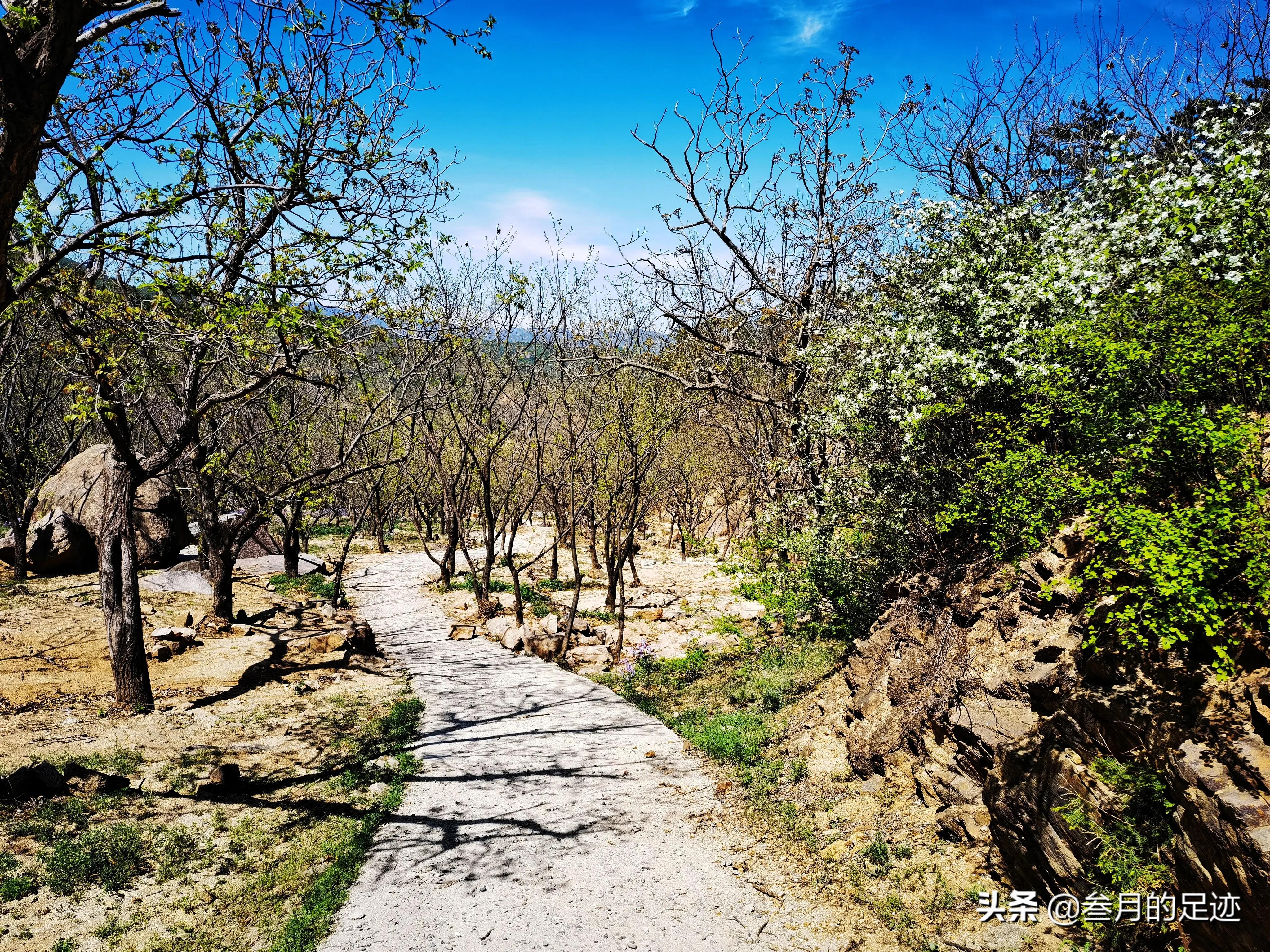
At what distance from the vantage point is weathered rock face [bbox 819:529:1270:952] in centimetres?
324

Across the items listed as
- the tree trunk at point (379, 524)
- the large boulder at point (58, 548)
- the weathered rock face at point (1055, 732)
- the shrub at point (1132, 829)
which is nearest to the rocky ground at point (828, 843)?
the weathered rock face at point (1055, 732)

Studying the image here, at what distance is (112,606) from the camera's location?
830 cm

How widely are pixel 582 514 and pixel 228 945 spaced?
14.5 m

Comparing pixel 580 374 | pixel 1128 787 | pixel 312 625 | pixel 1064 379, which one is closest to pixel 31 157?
pixel 1064 379

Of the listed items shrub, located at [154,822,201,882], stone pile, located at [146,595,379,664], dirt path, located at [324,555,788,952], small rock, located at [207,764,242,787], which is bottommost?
dirt path, located at [324,555,788,952]

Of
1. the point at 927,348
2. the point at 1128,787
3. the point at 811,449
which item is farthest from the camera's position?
the point at 811,449

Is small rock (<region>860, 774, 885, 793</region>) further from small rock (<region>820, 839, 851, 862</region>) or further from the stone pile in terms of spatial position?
the stone pile

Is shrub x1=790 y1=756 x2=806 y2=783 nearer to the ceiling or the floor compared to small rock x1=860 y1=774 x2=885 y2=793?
nearer to the floor

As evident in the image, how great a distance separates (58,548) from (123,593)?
432 inches

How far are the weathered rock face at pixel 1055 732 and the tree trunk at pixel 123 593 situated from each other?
896cm

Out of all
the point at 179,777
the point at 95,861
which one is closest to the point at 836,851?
the point at 95,861

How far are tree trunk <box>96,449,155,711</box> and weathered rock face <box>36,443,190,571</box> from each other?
9138mm

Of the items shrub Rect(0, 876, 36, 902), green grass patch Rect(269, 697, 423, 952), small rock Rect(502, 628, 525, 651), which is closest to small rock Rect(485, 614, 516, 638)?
small rock Rect(502, 628, 525, 651)

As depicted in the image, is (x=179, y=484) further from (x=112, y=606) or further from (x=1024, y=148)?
(x=1024, y=148)
